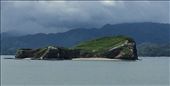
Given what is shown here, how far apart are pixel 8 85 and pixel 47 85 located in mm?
7921

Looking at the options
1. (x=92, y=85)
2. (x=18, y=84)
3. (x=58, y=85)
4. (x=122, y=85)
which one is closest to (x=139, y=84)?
(x=122, y=85)

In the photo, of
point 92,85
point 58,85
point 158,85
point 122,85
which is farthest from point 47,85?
point 158,85

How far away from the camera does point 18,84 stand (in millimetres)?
100562

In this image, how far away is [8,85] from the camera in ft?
321

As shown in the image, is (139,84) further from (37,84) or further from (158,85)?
(37,84)

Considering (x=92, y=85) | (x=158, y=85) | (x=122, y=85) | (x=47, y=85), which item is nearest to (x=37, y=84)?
(x=47, y=85)

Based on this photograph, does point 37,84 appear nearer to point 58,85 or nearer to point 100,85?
point 58,85

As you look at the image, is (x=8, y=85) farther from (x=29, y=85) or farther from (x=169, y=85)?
(x=169, y=85)

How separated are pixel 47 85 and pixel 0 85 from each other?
376 inches

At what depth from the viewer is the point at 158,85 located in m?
100

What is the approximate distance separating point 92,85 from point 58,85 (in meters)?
7.02

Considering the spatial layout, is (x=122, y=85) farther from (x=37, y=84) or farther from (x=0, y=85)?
(x=0, y=85)

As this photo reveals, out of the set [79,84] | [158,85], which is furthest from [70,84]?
[158,85]

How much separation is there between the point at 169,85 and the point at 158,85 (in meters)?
3.16
